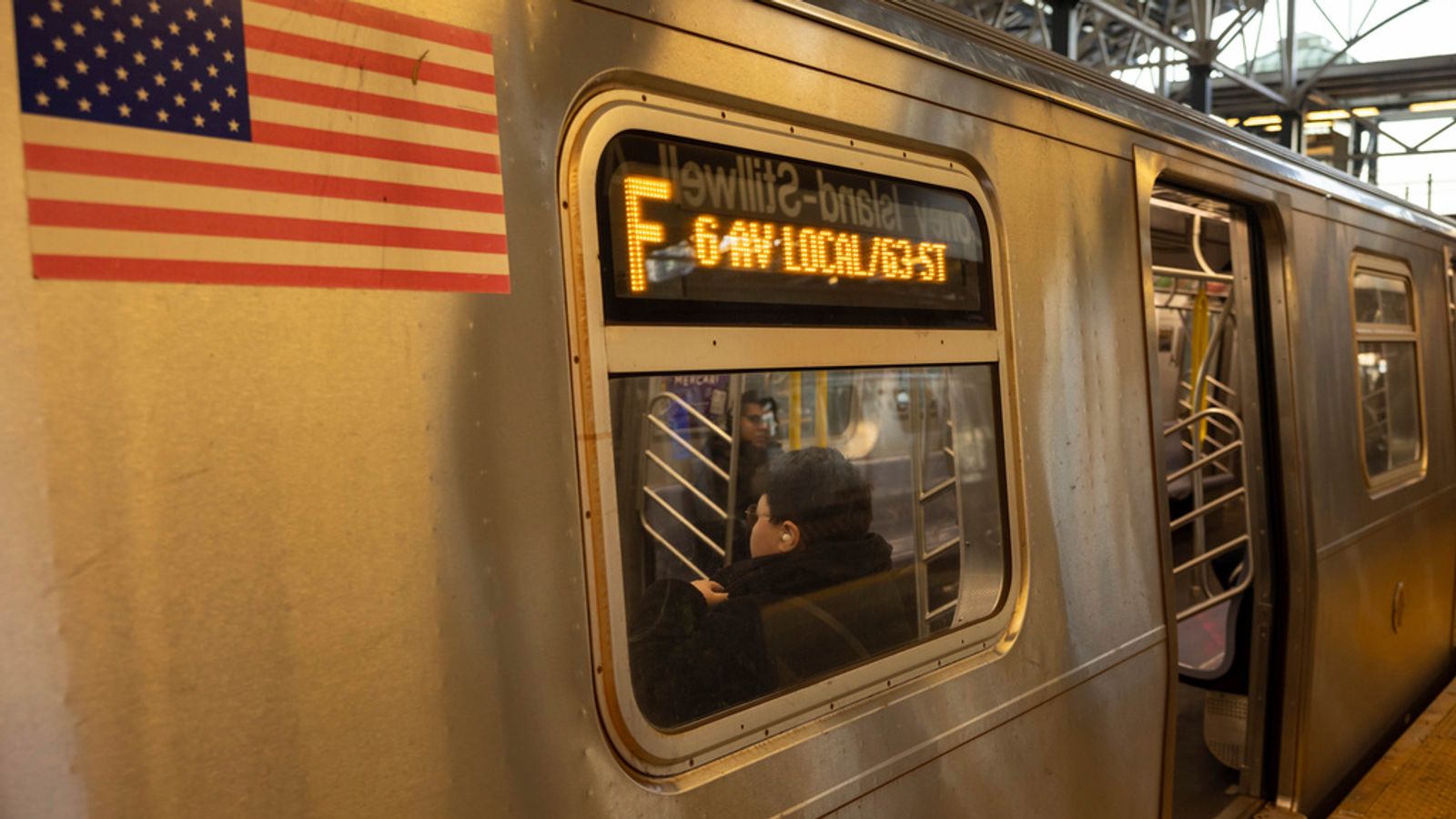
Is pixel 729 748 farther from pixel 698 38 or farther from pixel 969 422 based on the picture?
pixel 698 38

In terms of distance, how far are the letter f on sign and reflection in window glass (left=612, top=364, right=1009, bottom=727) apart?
0.50ft

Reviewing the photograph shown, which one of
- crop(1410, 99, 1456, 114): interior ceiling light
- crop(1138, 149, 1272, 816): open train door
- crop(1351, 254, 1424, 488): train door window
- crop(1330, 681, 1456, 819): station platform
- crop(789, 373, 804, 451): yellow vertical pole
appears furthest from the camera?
crop(1410, 99, 1456, 114): interior ceiling light

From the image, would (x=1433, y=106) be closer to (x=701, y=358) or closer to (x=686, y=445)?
(x=686, y=445)

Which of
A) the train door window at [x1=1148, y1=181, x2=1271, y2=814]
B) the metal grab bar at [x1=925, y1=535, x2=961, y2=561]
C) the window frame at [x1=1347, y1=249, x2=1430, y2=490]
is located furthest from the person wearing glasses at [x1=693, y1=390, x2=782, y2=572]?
the window frame at [x1=1347, y1=249, x2=1430, y2=490]

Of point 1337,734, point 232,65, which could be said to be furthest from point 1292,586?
point 232,65

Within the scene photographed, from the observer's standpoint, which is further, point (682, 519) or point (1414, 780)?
point (1414, 780)

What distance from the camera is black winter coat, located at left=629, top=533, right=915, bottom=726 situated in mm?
1635

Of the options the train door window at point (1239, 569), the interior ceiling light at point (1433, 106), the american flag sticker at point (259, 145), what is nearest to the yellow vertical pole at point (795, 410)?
the american flag sticker at point (259, 145)

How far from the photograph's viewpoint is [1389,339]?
477 centimetres

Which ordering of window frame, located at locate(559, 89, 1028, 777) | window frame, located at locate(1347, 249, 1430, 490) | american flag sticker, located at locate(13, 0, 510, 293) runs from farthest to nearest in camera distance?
window frame, located at locate(1347, 249, 1430, 490) → window frame, located at locate(559, 89, 1028, 777) → american flag sticker, located at locate(13, 0, 510, 293)

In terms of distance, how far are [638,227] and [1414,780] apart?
4187mm

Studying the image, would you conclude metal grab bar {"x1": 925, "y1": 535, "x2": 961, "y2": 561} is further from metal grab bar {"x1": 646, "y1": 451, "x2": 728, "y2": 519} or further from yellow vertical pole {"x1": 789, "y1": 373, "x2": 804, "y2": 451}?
metal grab bar {"x1": 646, "y1": 451, "x2": 728, "y2": 519}

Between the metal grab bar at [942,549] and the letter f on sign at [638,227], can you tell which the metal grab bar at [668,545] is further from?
the metal grab bar at [942,549]

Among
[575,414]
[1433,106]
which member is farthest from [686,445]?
[1433,106]
